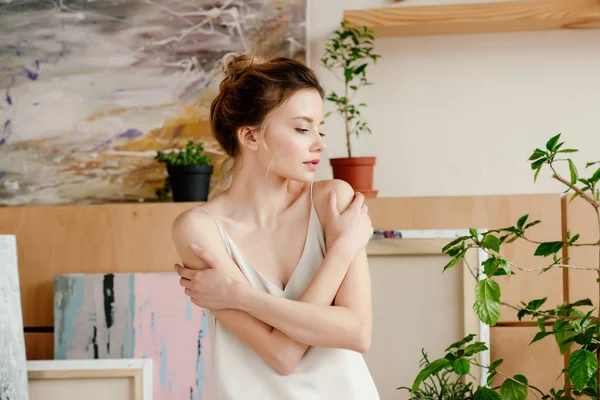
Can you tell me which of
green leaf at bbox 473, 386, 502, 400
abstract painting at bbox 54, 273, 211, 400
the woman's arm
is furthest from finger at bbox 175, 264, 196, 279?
abstract painting at bbox 54, 273, 211, 400

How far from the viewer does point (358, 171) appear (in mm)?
2438

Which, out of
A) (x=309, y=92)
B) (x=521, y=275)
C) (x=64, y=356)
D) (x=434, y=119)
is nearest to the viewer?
(x=309, y=92)

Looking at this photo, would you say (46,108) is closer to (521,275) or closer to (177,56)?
(177,56)

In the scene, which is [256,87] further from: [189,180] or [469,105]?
[469,105]

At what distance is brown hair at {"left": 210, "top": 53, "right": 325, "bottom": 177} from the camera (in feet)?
4.58

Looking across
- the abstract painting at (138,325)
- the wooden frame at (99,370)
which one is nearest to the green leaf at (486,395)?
the abstract painting at (138,325)

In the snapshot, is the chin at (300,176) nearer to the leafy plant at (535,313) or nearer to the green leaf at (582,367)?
the leafy plant at (535,313)

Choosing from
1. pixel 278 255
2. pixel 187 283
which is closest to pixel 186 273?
pixel 187 283

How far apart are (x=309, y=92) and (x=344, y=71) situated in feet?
3.86

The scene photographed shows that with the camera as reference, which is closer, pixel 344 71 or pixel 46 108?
pixel 344 71

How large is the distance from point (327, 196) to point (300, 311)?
0.86ft

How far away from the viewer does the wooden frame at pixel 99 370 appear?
238 cm

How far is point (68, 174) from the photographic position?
2.78 meters

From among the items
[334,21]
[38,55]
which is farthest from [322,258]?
[38,55]
